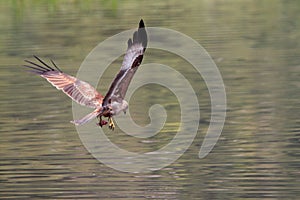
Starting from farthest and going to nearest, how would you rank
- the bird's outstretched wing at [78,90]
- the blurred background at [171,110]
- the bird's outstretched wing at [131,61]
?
1. the blurred background at [171,110]
2. the bird's outstretched wing at [78,90]
3. the bird's outstretched wing at [131,61]

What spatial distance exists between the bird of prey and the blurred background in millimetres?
883

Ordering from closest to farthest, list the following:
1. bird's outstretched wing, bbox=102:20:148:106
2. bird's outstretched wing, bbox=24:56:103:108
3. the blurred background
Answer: bird's outstretched wing, bbox=102:20:148:106 < bird's outstretched wing, bbox=24:56:103:108 < the blurred background

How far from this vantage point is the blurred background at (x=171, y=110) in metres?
11.3

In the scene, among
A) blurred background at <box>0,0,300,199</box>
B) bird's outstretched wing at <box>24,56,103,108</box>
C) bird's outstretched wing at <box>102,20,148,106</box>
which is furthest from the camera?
blurred background at <box>0,0,300,199</box>

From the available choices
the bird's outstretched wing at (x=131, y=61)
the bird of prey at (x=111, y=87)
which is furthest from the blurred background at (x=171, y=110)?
the bird's outstretched wing at (x=131, y=61)

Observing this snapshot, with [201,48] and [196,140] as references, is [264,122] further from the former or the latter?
[201,48]

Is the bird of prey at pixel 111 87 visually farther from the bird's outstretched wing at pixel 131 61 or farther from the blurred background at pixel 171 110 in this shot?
the blurred background at pixel 171 110

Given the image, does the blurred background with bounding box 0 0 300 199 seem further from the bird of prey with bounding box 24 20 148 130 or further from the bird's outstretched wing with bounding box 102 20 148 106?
the bird's outstretched wing with bounding box 102 20 148 106

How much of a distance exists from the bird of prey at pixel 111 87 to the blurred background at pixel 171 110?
2.90 feet

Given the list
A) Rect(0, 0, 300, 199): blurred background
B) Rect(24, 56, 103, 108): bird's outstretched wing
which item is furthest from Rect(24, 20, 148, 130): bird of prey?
Rect(0, 0, 300, 199): blurred background

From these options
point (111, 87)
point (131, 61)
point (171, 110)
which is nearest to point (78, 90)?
point (111, 87)

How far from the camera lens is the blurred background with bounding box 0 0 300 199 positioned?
37.1ft

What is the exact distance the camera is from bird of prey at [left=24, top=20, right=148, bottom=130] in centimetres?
1005

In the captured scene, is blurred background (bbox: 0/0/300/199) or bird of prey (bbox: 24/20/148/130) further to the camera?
blurred background (bbox: 0/0/300/199)
